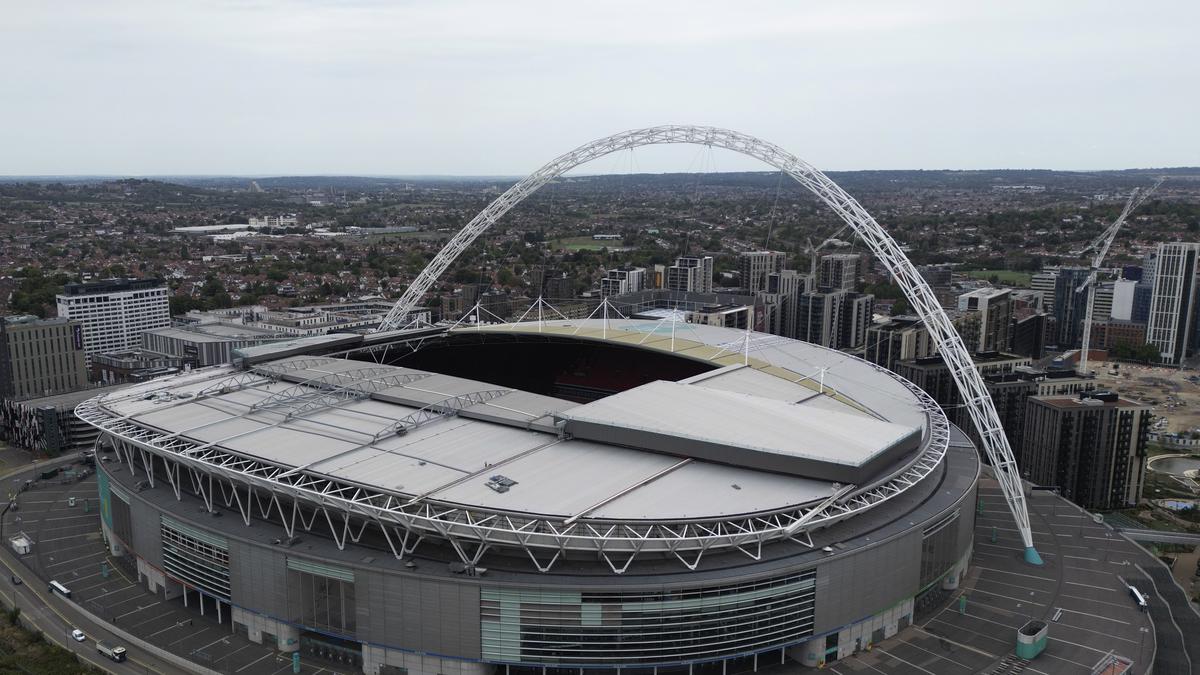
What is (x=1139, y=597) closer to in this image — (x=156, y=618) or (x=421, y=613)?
(x=421, y=613)

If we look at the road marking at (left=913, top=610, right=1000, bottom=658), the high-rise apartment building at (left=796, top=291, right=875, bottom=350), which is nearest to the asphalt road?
the road marking at (left=913, top=610, right=1000, bottom=658)

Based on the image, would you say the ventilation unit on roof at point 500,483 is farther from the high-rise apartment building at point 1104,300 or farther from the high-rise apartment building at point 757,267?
the high-rise apartment building at point 1104,300

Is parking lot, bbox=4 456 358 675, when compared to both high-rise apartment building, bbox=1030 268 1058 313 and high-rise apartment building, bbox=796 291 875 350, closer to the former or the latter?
high-rise apartment building, bbox=796 291 875 350

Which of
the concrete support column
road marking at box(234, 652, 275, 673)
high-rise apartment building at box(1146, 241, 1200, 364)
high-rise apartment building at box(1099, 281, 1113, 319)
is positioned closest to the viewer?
road marking at box(234, 652, 275, 673)

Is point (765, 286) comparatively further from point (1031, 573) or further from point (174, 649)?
point (174, 649)

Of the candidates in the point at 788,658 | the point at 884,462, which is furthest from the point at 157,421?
the point at 884,462
